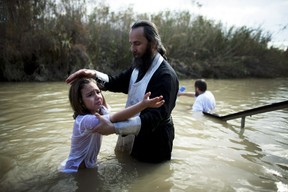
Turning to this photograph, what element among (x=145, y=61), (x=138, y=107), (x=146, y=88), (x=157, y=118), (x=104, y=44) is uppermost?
(x=104, y=44)

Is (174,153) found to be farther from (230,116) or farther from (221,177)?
(230,116)

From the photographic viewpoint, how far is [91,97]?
2.87 meters

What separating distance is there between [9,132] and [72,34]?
9.31 meters

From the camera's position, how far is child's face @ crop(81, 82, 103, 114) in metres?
2.86

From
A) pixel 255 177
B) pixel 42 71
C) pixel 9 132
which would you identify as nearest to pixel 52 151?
→ pixel 9 132

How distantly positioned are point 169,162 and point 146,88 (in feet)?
3.61

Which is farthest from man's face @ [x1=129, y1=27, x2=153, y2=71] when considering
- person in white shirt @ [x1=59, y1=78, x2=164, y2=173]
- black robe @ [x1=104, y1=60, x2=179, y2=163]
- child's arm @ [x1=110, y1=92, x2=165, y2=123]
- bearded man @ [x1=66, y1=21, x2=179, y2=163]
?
child's arm @ [x1=110, y1=92, x2=165, y2=123]

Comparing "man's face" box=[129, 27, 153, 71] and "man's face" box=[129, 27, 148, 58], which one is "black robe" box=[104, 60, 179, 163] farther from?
"man's face" box=[129, 27, 148, 58]

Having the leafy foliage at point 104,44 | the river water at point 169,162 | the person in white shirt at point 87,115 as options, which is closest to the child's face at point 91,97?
the person in white shirt at point 87,115

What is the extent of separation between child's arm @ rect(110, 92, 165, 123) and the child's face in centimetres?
32

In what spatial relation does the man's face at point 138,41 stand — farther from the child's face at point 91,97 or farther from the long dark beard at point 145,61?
the child's face at point 91,97

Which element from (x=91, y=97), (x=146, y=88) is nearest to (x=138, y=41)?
(x=146, y=88)

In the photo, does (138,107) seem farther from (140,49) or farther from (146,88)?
(140,49)

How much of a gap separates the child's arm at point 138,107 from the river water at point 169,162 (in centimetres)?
82
